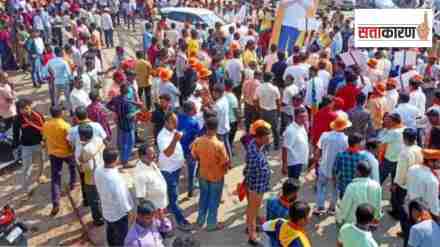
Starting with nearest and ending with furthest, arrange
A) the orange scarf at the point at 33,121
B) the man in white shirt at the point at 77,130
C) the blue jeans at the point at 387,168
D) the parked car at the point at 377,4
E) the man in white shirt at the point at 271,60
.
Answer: the man in white shirt at the point at 77,130 → the blue jeans at the point at 387,168 → the orange scarf at the point at 33,121 → the man in white shirt at the point at 271,60 → the parked car at the point at 377,4

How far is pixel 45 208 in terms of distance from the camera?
888 centimetres

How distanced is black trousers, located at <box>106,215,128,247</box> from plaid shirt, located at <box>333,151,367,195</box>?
270 centimetres

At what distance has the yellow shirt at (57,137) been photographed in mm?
A: 8109

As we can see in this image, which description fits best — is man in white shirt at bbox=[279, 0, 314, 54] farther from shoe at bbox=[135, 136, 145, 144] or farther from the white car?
the white car

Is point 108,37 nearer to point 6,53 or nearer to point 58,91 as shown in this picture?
point 6,53

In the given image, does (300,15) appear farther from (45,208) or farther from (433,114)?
(45,208)

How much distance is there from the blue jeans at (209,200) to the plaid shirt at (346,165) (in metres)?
1.55

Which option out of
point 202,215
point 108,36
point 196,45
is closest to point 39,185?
point 202,215

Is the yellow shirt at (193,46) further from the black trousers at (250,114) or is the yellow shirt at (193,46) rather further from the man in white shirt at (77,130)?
the man in white shirt at (77,130)

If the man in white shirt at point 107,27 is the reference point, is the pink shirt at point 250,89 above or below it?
below

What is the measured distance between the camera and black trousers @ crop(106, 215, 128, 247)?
6.80 meters

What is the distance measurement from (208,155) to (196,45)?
22.4 feet

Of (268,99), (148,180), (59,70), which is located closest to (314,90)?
(268,99)

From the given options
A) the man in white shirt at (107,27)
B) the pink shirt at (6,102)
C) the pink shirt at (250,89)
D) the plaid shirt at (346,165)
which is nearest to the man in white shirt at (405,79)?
the pink shirt at (250,89)
